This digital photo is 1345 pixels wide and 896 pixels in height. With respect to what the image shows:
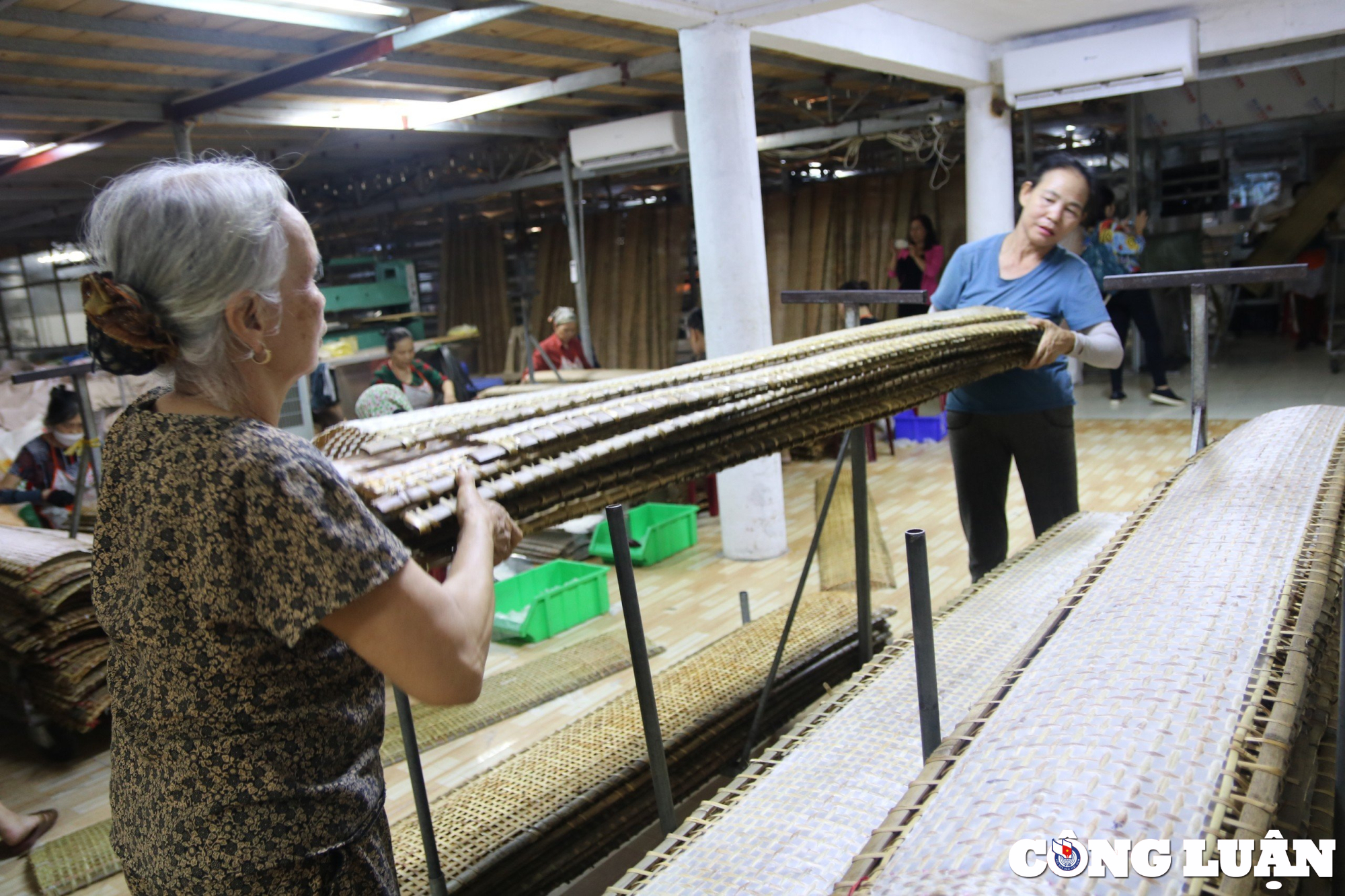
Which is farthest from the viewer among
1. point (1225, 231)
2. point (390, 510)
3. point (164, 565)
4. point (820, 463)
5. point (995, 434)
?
point (1225, 231)

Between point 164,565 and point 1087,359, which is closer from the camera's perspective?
point 164,565

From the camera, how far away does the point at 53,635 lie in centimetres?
313

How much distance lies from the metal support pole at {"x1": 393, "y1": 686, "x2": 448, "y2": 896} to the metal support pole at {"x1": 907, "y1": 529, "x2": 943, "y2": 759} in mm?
919

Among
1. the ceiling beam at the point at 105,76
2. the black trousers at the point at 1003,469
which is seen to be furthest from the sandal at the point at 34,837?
the ceiling beam at the point at 105,76

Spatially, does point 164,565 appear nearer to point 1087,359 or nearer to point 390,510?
point 390,510

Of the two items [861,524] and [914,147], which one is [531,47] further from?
[914,147]

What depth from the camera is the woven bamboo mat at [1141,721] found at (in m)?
0.80

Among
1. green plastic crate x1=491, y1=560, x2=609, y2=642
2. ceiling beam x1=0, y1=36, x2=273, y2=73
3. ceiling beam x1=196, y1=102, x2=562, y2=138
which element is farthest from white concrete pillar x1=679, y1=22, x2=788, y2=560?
ceiling beam x1=196, y1=102, x2=562, y2=138

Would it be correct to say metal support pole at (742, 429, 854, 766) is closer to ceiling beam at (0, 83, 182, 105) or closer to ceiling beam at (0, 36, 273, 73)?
ceiling beam at (0, 36, 273, 73)

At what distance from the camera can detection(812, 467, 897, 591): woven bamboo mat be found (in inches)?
138

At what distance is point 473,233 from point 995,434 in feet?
33.4

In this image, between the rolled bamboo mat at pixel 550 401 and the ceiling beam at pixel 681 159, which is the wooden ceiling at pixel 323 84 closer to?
the ceiling beam at pixel 681 159

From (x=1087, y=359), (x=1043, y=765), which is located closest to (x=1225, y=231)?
(x=1087, y=359)

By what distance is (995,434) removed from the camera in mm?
2473
